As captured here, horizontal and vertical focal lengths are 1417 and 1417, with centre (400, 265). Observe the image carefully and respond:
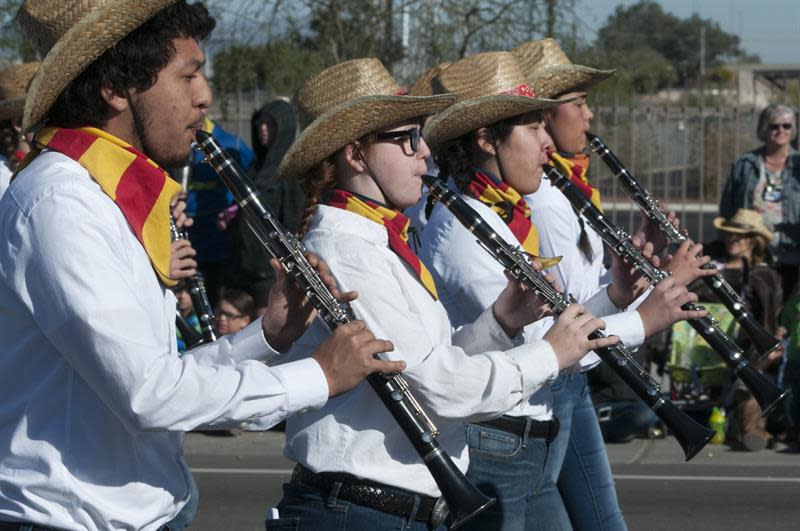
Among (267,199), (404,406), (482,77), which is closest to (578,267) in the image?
(482,77)

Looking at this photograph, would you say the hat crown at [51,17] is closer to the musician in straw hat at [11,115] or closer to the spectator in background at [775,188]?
the musician in straw hat at [11,115]

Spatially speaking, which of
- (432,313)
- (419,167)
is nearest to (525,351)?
(432,313)

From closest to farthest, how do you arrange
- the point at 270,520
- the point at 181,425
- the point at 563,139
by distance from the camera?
1. the point at 181,425
2. the point at 270,520
3. the point at 563,139

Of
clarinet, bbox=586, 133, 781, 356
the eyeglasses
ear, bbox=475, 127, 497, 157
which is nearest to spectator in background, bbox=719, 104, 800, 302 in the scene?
the eyeglasses

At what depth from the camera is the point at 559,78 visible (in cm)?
520

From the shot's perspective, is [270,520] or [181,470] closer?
[181,470]

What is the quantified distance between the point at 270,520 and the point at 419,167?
0.94 metres

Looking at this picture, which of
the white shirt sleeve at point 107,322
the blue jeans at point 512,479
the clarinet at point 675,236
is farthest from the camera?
the clarinet at point 675,236

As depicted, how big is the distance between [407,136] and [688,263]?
1.31m

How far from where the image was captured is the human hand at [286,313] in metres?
3.17

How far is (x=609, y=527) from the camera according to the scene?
177 inches

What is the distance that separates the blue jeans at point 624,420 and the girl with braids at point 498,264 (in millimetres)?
4275

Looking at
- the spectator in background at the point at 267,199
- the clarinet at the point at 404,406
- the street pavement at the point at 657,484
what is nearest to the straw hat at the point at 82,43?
the clarinet at the point at 404,406

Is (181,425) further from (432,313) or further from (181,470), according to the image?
(432,313)
